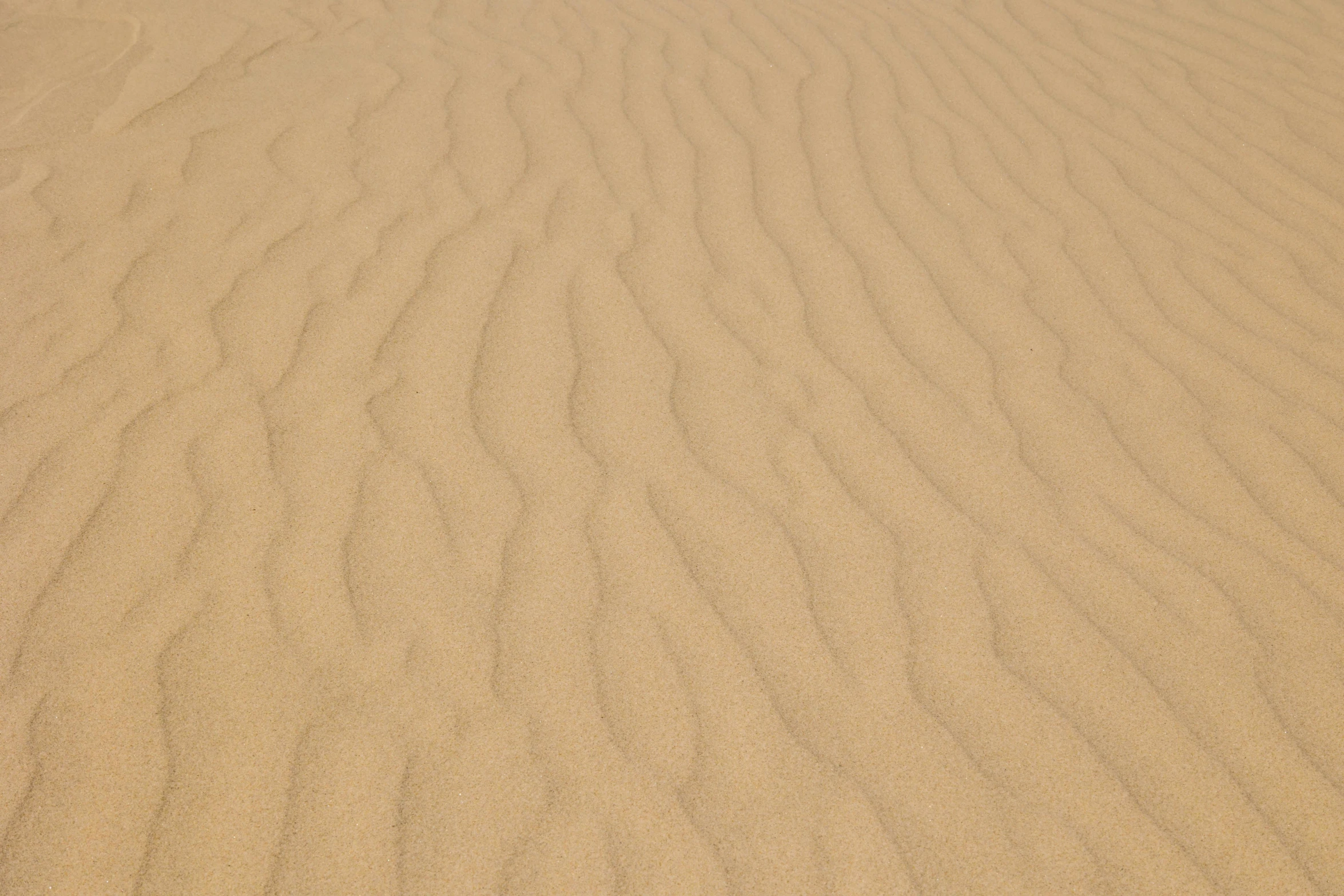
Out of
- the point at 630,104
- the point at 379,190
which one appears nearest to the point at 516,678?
the point at 379,190

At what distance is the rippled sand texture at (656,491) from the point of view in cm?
180

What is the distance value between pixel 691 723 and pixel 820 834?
0.91ft

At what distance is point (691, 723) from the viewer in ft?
6.34

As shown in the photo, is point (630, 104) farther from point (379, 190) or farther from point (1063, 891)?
point (1063, 891)

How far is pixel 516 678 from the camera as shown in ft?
6.52

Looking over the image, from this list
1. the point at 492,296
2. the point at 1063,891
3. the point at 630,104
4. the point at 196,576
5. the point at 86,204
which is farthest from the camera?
the point at 630,104

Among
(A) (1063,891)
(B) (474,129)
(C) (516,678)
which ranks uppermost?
(B) (474,129)

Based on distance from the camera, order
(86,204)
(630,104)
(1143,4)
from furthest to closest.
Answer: (1143,4)
(630,104)
(86,204)

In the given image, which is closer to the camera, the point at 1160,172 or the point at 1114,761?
the point at 1114,761

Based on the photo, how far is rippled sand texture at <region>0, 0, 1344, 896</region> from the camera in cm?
180

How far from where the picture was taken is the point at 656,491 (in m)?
2.38

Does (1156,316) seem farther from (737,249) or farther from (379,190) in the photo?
(379,190)

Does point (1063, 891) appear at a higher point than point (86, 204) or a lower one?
lower

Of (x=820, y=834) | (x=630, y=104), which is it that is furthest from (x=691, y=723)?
(x=630, y=104)
